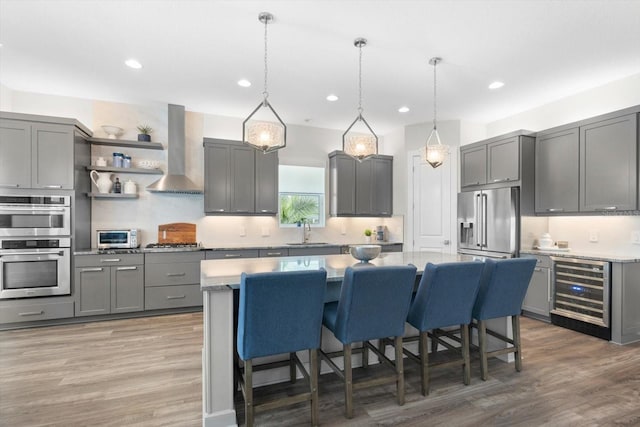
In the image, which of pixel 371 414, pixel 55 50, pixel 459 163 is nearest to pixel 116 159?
pixel 55 50

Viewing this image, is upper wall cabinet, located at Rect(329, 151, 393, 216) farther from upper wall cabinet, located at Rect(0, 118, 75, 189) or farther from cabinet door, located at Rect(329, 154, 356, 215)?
upper wall cabinet, located at Rect(0, 118, 75, 189)

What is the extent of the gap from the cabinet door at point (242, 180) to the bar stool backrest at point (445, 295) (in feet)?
10.7

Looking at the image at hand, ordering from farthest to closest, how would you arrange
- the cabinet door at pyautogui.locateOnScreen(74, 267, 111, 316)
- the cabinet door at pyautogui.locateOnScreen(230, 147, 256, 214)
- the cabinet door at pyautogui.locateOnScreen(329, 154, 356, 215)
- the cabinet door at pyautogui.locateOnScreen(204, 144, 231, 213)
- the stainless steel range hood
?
the cabinet door at pyautogui.locateOnScreen(329, 154, 356, 215)
the cabinet door at pyautogui.locateOnScreen(230, 147, 256, 214)
the cabinet door at pyautogui.locateOnScreen(204, 144, 231, 213)
the stainless steel range hood
the cabinet door at pyautogui.locateOnScreen(74, 267, 111, 316)

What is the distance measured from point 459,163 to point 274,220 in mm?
3173

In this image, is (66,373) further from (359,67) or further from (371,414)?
(359,67)

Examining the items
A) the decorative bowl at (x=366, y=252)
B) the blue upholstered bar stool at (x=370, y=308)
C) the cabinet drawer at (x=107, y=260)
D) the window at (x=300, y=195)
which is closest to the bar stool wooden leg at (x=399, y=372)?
the blue upholstered bar stool at (x=370, y=308)

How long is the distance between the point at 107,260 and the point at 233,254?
1.53 metres

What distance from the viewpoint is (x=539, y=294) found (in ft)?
13.5

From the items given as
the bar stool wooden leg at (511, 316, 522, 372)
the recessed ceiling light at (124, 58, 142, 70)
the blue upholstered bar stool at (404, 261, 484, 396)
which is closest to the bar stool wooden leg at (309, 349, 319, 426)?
the blue upholstered bar stool at (404, 261, 484, 396)

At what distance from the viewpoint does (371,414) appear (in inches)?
84.1

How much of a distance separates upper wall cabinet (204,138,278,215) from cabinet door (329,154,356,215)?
1.05 m

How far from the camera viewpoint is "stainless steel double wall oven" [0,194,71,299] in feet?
12.3

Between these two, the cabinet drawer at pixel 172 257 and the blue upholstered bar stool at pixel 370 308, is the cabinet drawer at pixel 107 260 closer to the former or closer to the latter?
the cabinet drawer at pixel 172 257

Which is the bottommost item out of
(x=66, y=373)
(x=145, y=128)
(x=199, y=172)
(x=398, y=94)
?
(x=66, y=373)
